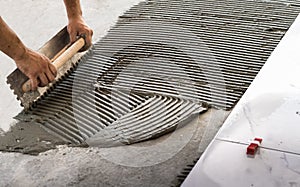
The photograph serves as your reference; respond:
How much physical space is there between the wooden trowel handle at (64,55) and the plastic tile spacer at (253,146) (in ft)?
4.57

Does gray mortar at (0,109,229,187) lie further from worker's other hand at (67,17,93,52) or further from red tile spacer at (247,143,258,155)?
worker's other hand at (67,17,93,52)

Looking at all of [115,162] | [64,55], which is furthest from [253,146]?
[64,55]

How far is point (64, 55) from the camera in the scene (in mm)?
3168

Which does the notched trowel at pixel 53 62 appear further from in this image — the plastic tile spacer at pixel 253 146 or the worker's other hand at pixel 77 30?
the plastic tile spacer at pixel 253 146

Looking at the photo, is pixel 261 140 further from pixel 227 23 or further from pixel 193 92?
pixel 227 23

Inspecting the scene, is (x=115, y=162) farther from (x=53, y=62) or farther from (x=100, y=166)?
(x=53, y=62)

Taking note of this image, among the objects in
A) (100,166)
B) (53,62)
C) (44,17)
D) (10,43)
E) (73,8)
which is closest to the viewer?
(100,166)

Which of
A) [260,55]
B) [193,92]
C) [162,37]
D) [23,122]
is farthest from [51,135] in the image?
Answer: [260,55]

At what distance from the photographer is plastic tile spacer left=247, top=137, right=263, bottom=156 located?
2.00 m

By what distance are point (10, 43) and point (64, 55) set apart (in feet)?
1.24

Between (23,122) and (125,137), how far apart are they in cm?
62

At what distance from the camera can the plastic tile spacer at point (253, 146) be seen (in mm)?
1996

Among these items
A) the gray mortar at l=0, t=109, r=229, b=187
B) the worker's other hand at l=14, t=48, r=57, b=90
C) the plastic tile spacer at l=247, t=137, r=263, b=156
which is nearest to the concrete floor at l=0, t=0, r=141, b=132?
the worker's other hand at l=14, t=48, r=57, b=90

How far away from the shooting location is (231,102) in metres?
3.02
